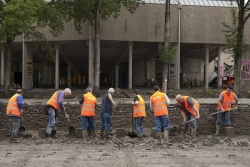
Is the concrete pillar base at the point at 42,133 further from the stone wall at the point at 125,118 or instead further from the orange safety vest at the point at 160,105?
the orange safety vest at the point at 160,105

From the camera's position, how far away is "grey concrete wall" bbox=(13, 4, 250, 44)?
93.1ft

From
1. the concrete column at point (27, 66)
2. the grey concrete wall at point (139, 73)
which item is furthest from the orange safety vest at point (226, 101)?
the grey concrete wall at point (139, 73)

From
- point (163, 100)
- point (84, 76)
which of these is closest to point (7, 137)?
point (163, 100)

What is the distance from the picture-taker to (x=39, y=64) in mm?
44031

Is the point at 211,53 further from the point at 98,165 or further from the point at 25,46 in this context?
the point at 98,165

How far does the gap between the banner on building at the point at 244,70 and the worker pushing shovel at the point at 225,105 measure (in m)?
11.1

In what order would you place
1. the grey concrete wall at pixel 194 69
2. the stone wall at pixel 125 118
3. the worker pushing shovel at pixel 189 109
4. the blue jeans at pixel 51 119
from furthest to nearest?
the grey concrete wall at pixel 194 69 < the stone wall at pixel 125 118 < the blue jeans at pixel 51 119 < the worker pushing shovel at pixel 189 109

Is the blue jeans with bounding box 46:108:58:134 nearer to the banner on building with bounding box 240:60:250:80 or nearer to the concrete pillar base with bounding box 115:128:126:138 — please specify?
the concrete pillar base with bounding box 115:128:126:138

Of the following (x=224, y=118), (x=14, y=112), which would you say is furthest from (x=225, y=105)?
(x=14, y=112)

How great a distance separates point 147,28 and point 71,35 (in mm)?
7934

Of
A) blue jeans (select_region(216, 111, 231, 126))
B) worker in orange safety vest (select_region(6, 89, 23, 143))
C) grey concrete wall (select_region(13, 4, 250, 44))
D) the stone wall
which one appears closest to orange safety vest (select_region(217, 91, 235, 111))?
blue jeans (select_region(216, 111, 231, 126))

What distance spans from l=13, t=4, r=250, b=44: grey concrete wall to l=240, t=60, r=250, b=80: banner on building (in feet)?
31.2

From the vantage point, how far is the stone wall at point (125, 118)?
11.4 meters

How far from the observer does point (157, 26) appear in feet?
94.8
